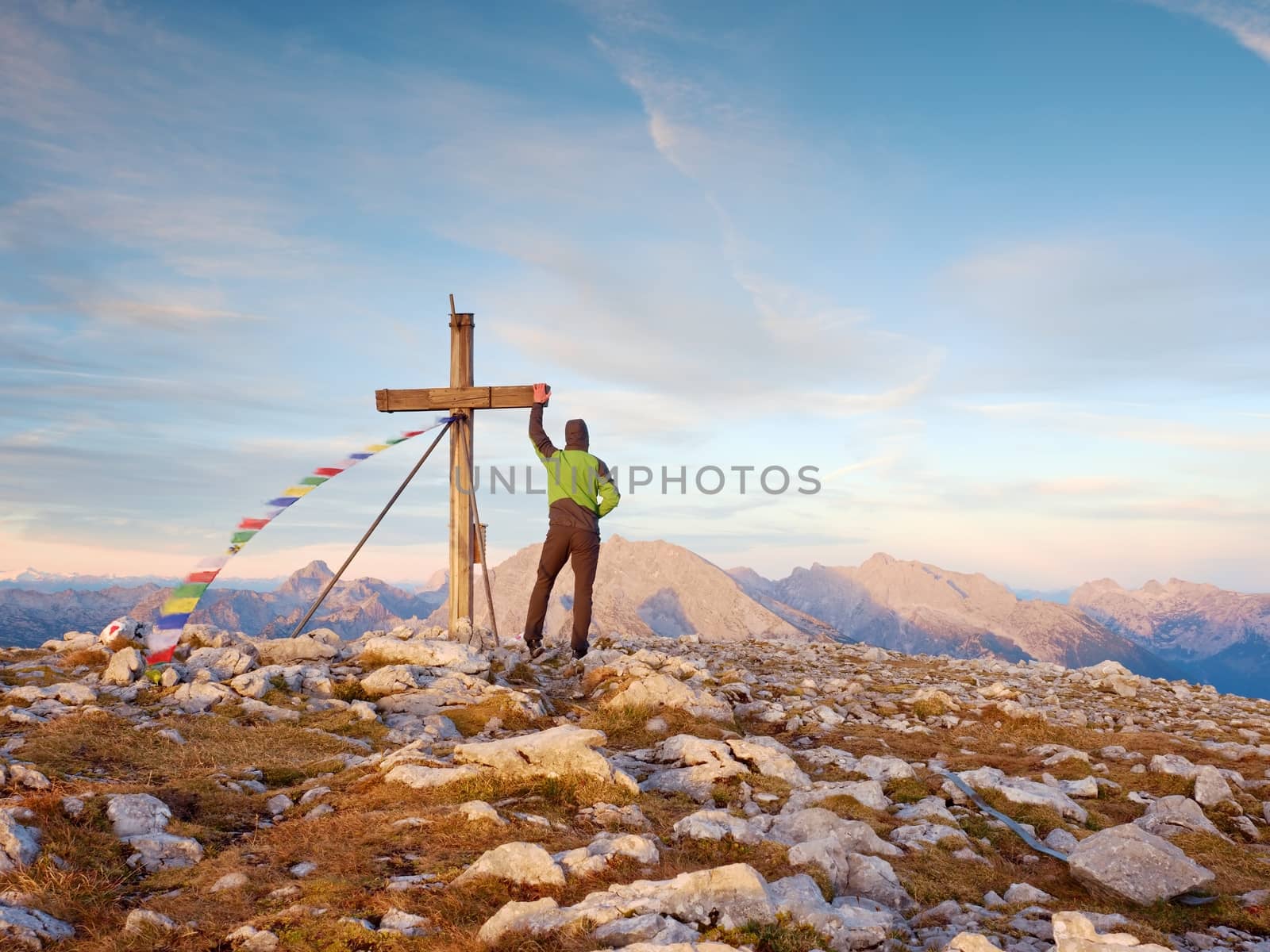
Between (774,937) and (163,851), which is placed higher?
(774,937)

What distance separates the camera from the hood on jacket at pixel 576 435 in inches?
585

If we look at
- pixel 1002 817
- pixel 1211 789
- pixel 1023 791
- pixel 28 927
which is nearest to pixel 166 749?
pixel 28 927

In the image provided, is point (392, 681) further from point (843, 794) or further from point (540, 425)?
point (843, 794)

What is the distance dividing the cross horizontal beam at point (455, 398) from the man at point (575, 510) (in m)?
1.03

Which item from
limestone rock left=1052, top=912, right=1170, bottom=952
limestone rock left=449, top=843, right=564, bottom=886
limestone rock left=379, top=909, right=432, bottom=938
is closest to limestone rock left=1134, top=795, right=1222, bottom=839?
limestone rock left=1052, top=912, right=1170, bottom=952

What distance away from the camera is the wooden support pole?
16453mm

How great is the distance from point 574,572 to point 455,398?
15.6ft

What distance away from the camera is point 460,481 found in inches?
651

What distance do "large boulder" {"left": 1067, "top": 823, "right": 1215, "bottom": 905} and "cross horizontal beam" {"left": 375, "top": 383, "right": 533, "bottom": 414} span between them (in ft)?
39.7

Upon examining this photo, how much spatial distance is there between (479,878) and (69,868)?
2.81m

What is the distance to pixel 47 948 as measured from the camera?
445cm

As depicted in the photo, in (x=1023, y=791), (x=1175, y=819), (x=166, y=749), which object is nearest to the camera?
(x=1175, y=819)

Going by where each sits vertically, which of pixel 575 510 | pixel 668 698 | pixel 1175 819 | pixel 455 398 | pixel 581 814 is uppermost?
pixel 455 398

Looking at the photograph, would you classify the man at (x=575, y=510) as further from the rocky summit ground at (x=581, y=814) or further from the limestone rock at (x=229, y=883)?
the limestone rock at (x=229, y=883)
